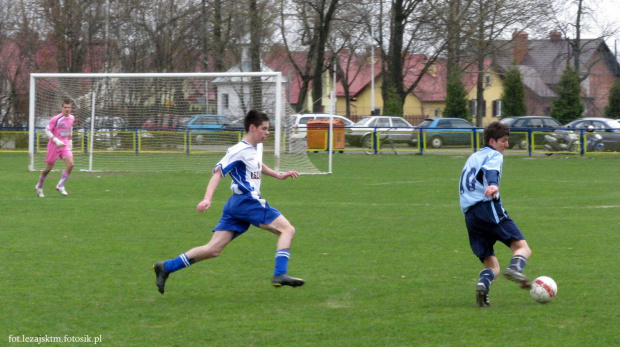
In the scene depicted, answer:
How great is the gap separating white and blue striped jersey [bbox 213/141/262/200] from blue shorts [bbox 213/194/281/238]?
6 centimetres

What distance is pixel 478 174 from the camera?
6.14 metres

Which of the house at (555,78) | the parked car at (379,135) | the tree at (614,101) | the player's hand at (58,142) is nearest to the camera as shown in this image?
the player's hand at (58,142)

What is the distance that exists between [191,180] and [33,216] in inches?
304

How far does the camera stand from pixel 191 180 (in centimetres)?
1936

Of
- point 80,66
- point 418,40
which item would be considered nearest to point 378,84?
point 418,40

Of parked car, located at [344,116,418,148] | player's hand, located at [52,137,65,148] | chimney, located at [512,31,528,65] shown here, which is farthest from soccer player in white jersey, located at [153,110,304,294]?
chimney, located at [512,31,528,65]

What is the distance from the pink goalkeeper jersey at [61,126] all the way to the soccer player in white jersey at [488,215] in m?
10.5

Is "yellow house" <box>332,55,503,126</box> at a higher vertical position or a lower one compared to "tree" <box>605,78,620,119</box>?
higher

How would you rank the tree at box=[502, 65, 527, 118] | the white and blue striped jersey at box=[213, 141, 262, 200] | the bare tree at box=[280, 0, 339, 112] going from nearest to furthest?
1. the white and blue striped jersey at box=[213, 141, 262, 200]
2. the bare tree at box=[280, 0, 339, 112]
3. the tree at box=[502, 65, 527, 118]

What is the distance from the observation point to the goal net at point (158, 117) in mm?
22812

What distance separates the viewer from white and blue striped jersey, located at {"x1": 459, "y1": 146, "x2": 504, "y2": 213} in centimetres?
604

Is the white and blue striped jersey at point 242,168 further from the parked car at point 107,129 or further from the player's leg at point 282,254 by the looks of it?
the parked car at point 107,129

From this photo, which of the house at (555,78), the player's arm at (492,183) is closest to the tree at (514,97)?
the house at (555,78)

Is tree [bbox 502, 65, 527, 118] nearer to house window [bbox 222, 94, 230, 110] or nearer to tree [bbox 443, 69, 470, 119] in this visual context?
tree [bbox 443, 69, 470, 119]
